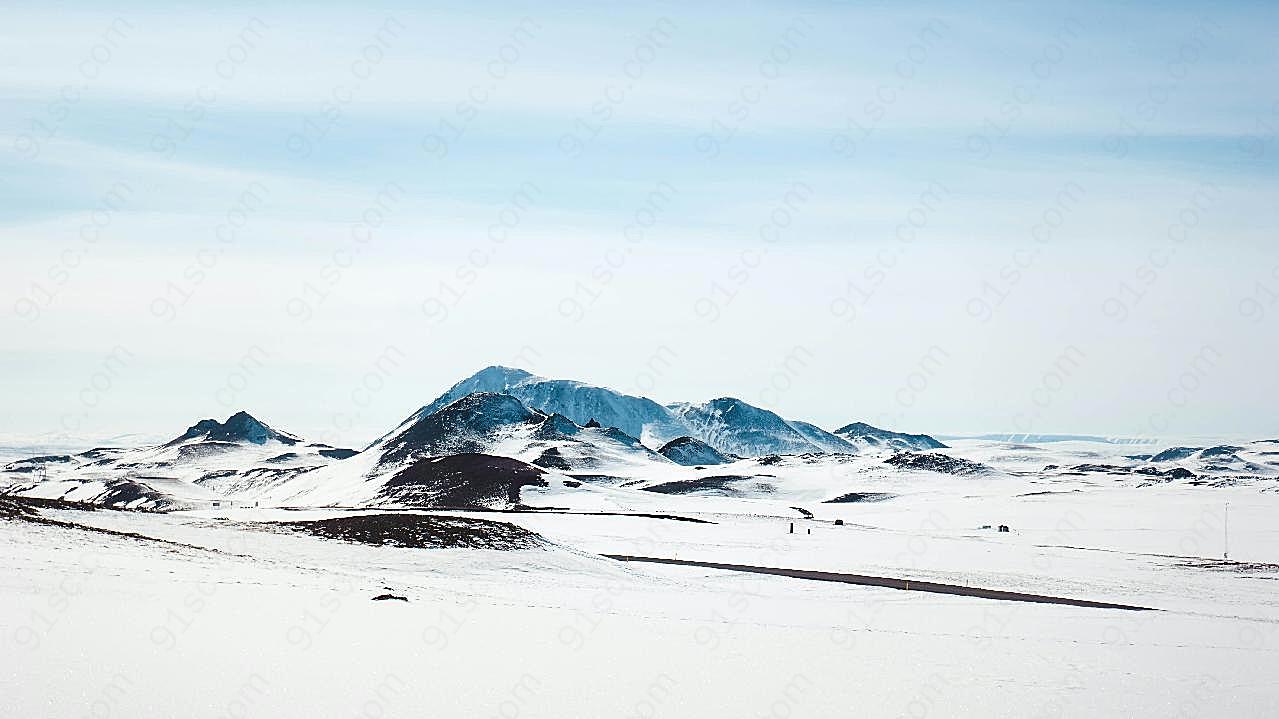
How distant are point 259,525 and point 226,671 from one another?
40.0m

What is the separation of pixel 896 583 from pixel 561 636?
2592cm

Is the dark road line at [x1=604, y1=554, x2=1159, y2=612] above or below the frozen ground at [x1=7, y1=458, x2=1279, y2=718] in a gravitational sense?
below

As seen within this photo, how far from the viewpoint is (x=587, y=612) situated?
3011 centimetres

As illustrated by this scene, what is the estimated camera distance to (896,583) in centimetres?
4656

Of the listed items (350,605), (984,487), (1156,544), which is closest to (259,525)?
(350,605)

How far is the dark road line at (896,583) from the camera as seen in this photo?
41.8 m

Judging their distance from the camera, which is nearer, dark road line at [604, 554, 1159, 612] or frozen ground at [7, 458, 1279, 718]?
frozen ground at [7, 458, 1279, 718]

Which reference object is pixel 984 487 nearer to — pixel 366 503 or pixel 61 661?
pixel 366 503

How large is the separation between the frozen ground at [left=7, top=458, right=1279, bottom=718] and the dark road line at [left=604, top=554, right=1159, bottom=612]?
6.54ft

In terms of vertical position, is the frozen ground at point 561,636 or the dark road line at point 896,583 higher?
the frozen ground at point 561,636

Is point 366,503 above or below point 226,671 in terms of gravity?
below

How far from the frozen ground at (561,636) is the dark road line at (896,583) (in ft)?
6.54

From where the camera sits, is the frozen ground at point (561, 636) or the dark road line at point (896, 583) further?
the dark road line at point (896, 583)

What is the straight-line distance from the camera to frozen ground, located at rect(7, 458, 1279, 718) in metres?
18.1
